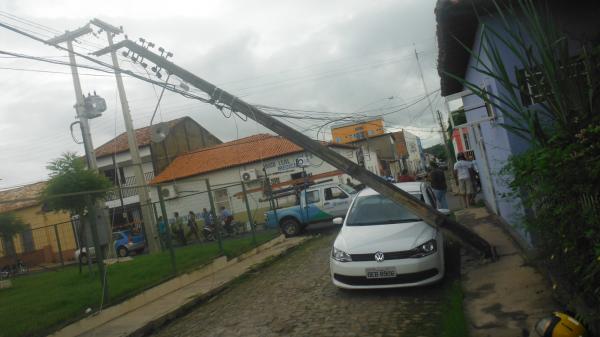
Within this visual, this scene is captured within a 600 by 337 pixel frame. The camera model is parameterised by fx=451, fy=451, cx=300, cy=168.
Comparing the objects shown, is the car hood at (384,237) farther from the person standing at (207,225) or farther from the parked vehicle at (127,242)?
the parked vehicle at (127,242)

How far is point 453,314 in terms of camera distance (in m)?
5.40

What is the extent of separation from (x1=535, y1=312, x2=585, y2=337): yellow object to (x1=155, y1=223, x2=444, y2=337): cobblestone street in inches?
60.3

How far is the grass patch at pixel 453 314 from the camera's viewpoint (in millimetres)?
4852

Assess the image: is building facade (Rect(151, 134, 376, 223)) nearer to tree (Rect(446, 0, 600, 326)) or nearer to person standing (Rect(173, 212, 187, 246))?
person standing (Rect(173, 212, 187, 246))

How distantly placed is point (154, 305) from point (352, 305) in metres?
4.11

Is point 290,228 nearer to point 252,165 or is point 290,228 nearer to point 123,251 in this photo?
point 123,251

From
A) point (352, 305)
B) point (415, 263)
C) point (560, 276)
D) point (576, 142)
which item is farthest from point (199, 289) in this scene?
point (576, 142)

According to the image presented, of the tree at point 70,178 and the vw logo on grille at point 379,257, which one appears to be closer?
the vw logo on grille at point 379,257

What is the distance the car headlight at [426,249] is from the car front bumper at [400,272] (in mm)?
58

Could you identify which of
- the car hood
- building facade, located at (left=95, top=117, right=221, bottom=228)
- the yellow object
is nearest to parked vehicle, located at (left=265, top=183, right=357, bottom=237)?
the car hood

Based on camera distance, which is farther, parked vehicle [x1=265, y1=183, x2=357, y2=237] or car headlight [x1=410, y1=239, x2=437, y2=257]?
parked vehicle [x1=265, y1=183, x2=357, y2=237]

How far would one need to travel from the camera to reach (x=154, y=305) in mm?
8445

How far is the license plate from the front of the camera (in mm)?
6297

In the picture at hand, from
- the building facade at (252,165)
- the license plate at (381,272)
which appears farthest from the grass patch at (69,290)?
the building facade at (252,165)
